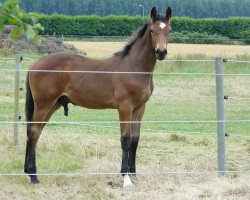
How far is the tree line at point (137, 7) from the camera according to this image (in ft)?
256

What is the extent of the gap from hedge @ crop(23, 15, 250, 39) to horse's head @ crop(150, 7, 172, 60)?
43.0 meters

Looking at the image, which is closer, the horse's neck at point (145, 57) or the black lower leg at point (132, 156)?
the horse's neck at point (145, 57)

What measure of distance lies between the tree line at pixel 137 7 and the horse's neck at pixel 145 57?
227ft

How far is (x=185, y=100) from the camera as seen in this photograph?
53.9 ft

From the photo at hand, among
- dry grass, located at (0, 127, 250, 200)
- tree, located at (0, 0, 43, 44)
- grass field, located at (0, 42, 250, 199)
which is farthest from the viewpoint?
grass field, located at (0, 42, 250, 199)

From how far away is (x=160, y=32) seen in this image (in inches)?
319

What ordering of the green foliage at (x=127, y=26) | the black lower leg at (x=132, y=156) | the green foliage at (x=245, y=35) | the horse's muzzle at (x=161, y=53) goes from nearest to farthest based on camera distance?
1. the horse's muzzle at (x=161, y=53)
2. the black lower leg at (x=132, y=156)
3. the green foliage at (x=245, y=35)
4. the green foliage at (x=127, y=26)

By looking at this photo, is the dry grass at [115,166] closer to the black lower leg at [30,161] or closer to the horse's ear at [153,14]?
the black lower leg at [30,161]

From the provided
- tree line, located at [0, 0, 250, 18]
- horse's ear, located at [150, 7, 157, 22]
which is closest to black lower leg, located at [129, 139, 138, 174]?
horse's ear, located at [150, 7, 157, 22]

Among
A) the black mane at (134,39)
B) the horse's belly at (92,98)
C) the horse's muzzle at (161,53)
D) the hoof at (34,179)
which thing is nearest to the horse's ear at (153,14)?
the black mane at (134,39)

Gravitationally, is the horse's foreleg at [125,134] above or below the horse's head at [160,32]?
below

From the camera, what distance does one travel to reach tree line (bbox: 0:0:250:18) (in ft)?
256

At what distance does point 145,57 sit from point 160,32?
1.76ft

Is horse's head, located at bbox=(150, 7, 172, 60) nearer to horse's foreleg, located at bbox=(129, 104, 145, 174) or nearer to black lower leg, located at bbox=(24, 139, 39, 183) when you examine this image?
horse's foreleg, located at bbox=(129, 104, 145, 174)
